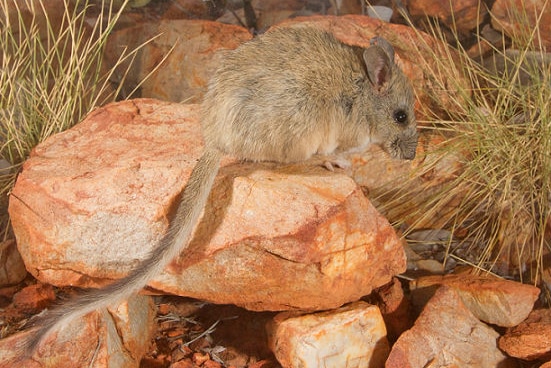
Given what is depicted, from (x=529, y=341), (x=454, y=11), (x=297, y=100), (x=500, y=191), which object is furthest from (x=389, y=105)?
(x=454, y=11)

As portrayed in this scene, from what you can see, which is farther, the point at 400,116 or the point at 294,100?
the point at 400,116

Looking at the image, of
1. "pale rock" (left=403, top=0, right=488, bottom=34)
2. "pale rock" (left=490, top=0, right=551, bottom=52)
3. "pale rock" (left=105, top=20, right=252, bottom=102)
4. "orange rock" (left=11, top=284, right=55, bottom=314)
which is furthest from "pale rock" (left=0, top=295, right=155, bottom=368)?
"pale rock" (left=490, top=0, right=551, bottom=52)

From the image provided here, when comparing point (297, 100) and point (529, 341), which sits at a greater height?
point (297, 100)

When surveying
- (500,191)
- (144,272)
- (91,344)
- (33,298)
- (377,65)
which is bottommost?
(33,298)

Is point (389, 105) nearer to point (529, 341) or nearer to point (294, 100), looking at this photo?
point (294, 100)

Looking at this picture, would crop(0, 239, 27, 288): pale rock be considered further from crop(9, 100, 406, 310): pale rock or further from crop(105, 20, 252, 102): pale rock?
crop(105, 20, 252, 102): pale rock

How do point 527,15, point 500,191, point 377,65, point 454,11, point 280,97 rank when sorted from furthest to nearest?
point 454,11
point 527,15
point 500,191
point 377,65
point 280,97
